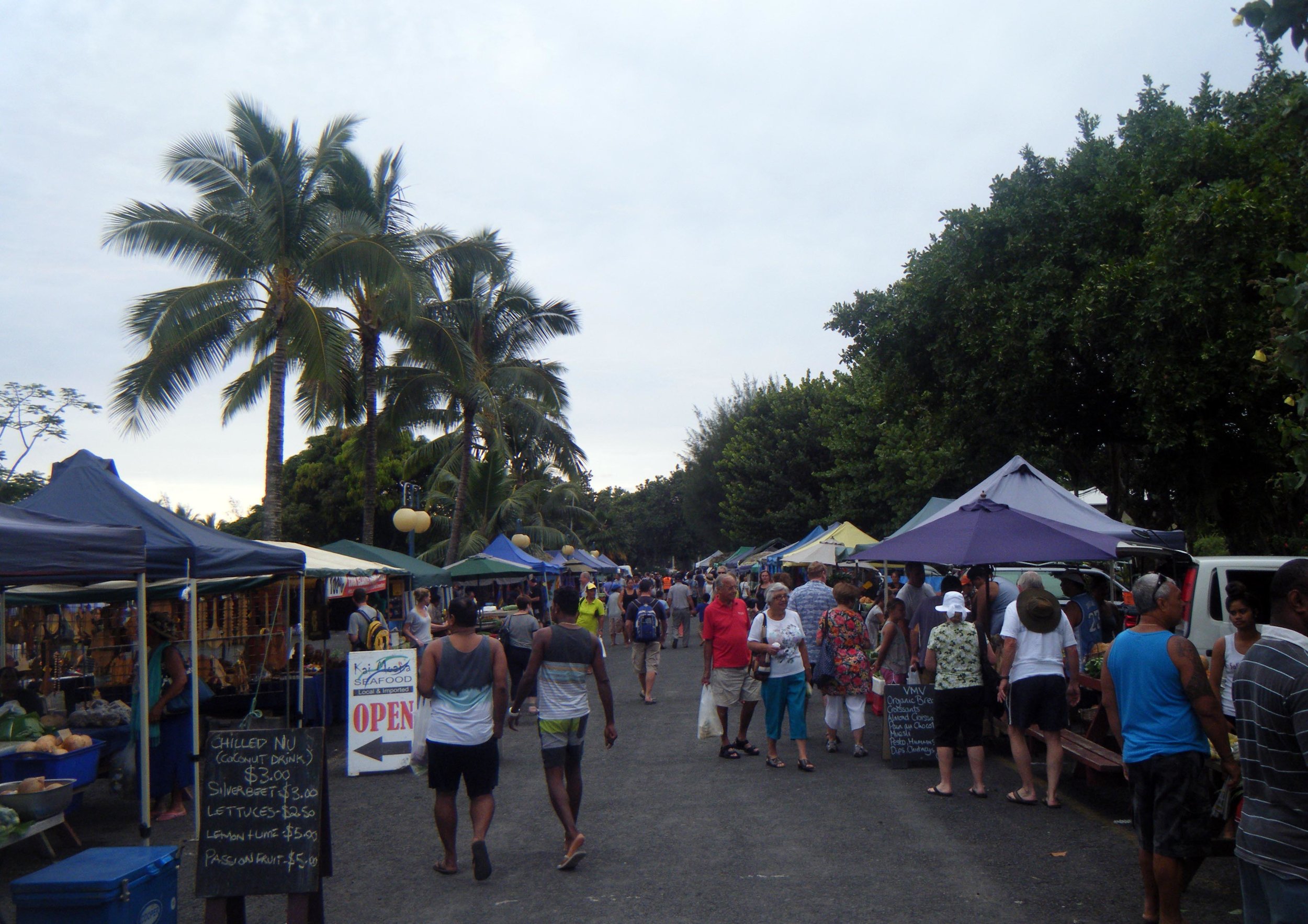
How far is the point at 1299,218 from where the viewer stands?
11.9m

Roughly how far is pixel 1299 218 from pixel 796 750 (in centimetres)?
885

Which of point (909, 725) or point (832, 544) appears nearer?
point (909, 725)

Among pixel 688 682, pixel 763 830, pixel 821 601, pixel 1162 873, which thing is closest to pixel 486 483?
pixel 688 682

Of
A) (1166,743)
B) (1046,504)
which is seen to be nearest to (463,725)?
(1166,743)

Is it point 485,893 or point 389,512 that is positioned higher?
point 389,512

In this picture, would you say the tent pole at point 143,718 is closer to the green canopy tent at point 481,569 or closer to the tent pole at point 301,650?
the tent pole at point 301,650

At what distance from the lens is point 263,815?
193 inches

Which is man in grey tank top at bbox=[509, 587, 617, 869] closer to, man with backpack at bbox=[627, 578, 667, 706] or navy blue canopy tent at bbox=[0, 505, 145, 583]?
navy blue canopy tent at bbox=[0, 505, 145, 583]

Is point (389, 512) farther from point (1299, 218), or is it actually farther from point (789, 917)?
point (789, 917)

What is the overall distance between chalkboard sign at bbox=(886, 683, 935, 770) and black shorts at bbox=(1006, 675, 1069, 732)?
165 cm

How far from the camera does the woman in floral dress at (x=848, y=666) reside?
962cm

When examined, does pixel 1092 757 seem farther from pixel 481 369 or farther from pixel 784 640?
pixel 481 369

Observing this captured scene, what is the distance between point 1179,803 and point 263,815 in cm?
440

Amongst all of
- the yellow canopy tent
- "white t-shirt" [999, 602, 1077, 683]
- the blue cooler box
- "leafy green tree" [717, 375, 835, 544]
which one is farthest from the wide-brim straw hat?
"leafy green tree" [717, 375, 835, 544]
